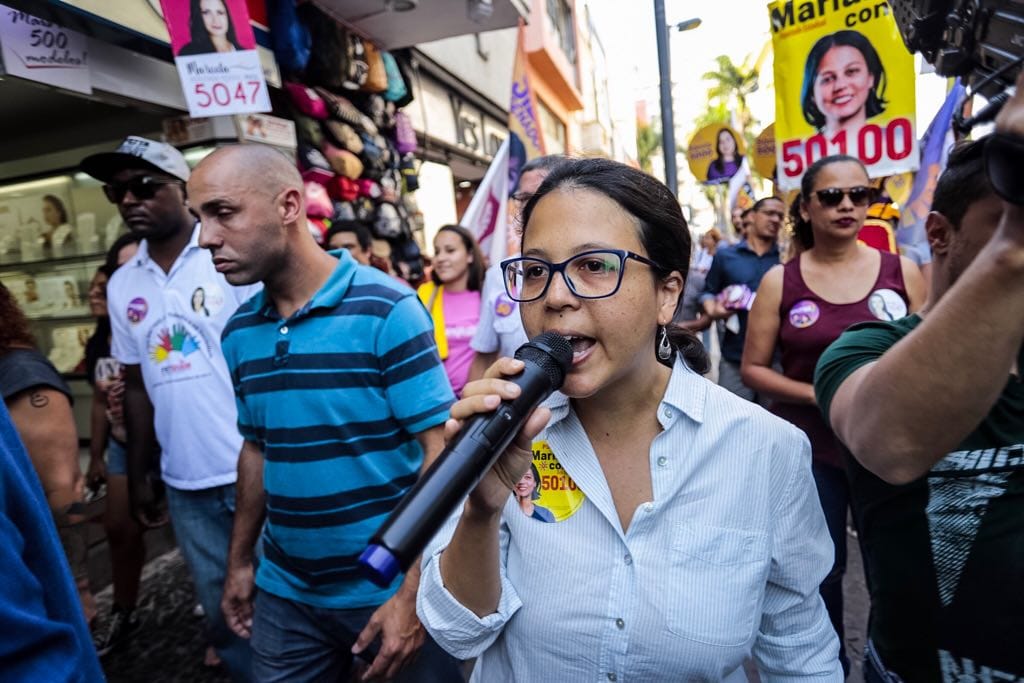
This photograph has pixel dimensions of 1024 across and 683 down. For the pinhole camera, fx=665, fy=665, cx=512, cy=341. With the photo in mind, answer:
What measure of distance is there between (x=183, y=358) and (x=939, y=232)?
2812mm

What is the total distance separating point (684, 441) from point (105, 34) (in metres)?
4.72

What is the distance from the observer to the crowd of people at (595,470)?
3.74ft

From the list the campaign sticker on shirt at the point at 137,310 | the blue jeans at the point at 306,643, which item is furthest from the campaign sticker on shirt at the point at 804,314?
the campaign sticker on shirt at the point at 137,310

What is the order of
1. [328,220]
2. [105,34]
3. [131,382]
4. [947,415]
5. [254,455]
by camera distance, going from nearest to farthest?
[947,415] → [254,455] → [131,382] → [105,34] → [328,220]

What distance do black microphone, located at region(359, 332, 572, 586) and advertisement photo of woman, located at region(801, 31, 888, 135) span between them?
421 cm

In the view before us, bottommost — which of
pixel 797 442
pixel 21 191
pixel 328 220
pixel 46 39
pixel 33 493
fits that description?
pixel 797 442

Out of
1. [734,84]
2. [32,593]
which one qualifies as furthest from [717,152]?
[734,84]

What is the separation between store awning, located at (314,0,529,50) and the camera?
6.59 metres

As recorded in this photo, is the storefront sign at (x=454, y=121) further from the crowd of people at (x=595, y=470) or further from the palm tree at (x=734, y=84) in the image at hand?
the palm tree at (x=734, y=84)

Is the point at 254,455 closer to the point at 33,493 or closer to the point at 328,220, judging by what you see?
the point at 33,493

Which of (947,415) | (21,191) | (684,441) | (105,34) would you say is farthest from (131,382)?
(21,191)

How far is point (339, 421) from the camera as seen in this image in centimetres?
209

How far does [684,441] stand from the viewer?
140 centimetres

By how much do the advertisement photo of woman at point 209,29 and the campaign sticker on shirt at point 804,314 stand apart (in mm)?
3532
